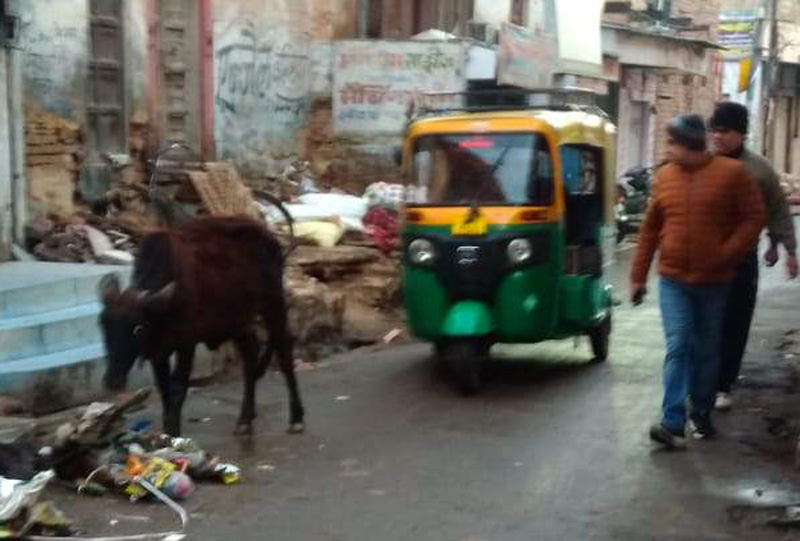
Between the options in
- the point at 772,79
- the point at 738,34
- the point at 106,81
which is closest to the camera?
the point at 106,81

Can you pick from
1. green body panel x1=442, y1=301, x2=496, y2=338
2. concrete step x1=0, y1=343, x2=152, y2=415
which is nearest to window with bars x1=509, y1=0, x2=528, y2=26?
green body panel x1=442, y1=301, x2=496, y2=338

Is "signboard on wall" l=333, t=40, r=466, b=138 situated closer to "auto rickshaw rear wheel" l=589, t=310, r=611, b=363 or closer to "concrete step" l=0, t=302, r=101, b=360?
"auto rickshaw rear wheel" l=589, t=310, r=611, b=363

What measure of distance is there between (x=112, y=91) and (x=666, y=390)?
27.4 feet

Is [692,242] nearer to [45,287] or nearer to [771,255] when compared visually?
[771,255]

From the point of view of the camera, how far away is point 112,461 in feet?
23.5

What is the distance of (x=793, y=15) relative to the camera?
48.0 meters

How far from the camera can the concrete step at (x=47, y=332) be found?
9320 mm

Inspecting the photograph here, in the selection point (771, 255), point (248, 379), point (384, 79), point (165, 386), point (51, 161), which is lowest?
point (248, 379)

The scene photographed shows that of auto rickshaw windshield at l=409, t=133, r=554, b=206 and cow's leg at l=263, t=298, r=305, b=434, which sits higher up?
auto rickshaw windshield at l=409, t=133, r=554, b=206

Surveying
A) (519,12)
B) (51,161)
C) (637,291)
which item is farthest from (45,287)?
(519,12)

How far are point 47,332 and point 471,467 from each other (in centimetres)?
362

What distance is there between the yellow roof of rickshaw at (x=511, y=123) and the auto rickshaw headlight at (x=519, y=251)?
0.91 metres

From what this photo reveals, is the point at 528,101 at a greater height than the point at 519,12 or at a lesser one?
lesser

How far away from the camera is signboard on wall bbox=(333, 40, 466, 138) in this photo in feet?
62.4
